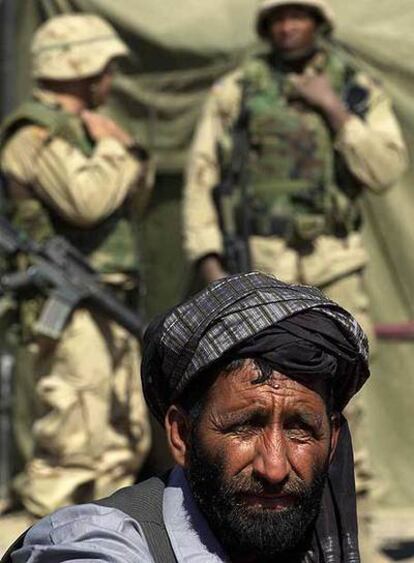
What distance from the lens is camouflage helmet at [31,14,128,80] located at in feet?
22.5

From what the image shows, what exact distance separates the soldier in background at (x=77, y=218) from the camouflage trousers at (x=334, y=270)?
564 millimetres

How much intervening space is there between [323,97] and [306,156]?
0.22 metres

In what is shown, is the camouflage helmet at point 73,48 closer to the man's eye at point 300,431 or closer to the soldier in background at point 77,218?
the soldier in background at point 77,218

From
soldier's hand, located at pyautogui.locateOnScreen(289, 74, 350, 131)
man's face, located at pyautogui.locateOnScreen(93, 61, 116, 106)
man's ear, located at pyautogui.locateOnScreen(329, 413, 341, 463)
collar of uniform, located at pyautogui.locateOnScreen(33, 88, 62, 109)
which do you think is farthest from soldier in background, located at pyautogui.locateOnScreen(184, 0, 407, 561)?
man's ear, located at pyautogui.locateOnScreen(329, 413, 341, 463)

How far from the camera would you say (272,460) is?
8.64ft

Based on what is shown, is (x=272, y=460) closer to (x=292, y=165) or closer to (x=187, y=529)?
(x=187, y=529)

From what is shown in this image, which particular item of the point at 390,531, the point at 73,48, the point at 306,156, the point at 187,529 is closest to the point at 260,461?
the point at 187,529

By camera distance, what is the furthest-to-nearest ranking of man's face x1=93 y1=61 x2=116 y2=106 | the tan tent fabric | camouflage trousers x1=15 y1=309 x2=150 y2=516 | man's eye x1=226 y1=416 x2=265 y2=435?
the tan tent fabric
man's face x1=93 y1=61 x2=116 y2=106
camouflage trousers x1=15 y1=309 x2=150 y2=516
man's eye x1=226 y1=416 x2=265 y2=435

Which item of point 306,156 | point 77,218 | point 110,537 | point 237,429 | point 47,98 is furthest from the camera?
point 47,98

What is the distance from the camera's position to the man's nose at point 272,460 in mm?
2625

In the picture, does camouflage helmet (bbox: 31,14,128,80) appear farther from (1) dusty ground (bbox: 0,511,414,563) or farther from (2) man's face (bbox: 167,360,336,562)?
(2) man's face (bbox: 167,360,336,562)

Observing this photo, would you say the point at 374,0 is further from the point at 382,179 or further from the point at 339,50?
the point at 382,179

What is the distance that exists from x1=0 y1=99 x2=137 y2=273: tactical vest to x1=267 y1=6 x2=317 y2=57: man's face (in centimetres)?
79

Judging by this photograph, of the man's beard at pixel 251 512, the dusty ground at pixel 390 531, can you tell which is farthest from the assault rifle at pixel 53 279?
the man's beard at pixel 251 512
